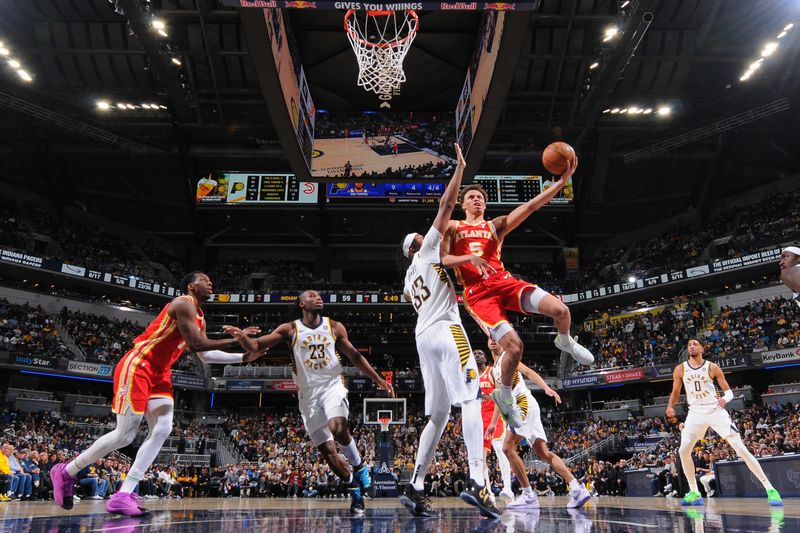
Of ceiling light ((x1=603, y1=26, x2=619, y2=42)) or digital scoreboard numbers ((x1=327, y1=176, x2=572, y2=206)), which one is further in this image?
digital scoreboard numbers ((x1=327, y1=176, x2=572, y2=206))

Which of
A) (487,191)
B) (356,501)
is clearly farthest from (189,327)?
(487,191)

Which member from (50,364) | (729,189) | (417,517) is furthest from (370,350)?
(417,517)

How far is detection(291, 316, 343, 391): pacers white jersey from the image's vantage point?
17.7 ft

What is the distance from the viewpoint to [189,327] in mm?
4832

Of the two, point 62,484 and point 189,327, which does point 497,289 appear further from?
point 62,484

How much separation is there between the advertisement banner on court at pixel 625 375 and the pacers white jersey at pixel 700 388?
20.0 m

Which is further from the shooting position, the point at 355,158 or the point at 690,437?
the point at 355,158

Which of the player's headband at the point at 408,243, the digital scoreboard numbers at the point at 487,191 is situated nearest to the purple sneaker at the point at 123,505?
the player's headband at the point at 408,243

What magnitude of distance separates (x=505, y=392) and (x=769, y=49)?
2238cm

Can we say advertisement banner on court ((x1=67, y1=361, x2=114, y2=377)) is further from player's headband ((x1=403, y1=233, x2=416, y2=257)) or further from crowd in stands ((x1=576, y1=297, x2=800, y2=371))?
player's headband ((x1=403, y1=233, x2=416, y2=257))

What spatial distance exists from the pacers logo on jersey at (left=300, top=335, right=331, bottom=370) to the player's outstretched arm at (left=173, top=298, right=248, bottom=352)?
2.67 ft

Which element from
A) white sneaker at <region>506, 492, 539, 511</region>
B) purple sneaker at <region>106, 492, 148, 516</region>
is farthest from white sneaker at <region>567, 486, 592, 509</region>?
purple sneaker at <region>106, 492, 148, 516</region>

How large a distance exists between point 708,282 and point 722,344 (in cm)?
468

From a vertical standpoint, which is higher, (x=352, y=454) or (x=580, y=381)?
(x=580, y=381)
